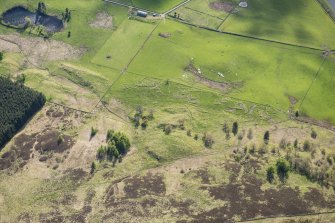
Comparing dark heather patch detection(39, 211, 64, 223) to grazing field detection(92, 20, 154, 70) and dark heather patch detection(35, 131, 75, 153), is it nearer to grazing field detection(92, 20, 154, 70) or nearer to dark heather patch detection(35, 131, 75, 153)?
dark heather patch detection(35, 131, 75, 153)

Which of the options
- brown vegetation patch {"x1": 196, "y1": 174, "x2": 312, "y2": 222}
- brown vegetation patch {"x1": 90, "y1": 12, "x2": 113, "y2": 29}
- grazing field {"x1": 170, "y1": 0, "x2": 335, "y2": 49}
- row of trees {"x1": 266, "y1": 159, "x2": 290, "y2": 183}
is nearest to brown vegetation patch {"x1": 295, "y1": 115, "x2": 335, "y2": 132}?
row of trees {"x1": 266, "y1": 159, "x2": 290, "y2": 183}

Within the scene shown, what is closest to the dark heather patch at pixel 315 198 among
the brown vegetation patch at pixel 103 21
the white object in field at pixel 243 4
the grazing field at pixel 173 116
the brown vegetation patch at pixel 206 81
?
the grazing field at pixel 173 116

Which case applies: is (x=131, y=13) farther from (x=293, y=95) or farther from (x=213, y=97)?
(x=293, y=95)

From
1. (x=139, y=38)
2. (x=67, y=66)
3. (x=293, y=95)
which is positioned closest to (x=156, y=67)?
(x=139, y=38)

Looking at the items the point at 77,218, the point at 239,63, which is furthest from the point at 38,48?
the point at 77,218

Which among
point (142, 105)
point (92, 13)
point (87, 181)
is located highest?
point (92, 13)

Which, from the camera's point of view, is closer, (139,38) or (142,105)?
(142,105)
